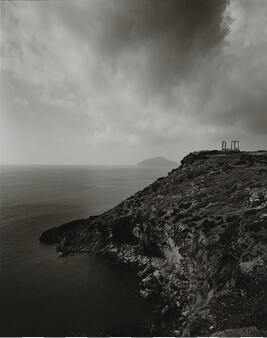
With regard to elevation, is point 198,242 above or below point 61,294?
above

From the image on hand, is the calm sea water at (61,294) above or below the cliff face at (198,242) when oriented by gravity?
below

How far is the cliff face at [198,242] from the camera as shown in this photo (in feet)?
72.5

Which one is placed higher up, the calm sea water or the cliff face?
the cliff face

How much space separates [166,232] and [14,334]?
29025mm

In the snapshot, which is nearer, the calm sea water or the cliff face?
the cliff face

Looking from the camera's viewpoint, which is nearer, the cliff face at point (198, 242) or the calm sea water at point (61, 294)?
the cliff face at point (198, 242)

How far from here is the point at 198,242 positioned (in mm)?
35188

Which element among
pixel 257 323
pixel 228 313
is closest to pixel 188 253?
pixel 228 313

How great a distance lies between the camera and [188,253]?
3566 centimetres

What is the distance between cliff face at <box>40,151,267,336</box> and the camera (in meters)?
22.1

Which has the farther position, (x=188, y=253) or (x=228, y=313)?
(x=188, y=253)

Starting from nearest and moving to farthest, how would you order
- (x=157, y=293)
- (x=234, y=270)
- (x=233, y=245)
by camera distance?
(x=234, y=270) < (x=233, y=245) < (x=157, y=293)

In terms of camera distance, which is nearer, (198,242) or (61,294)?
(198,242)

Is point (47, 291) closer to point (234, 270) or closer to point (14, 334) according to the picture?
point (14, 334)
